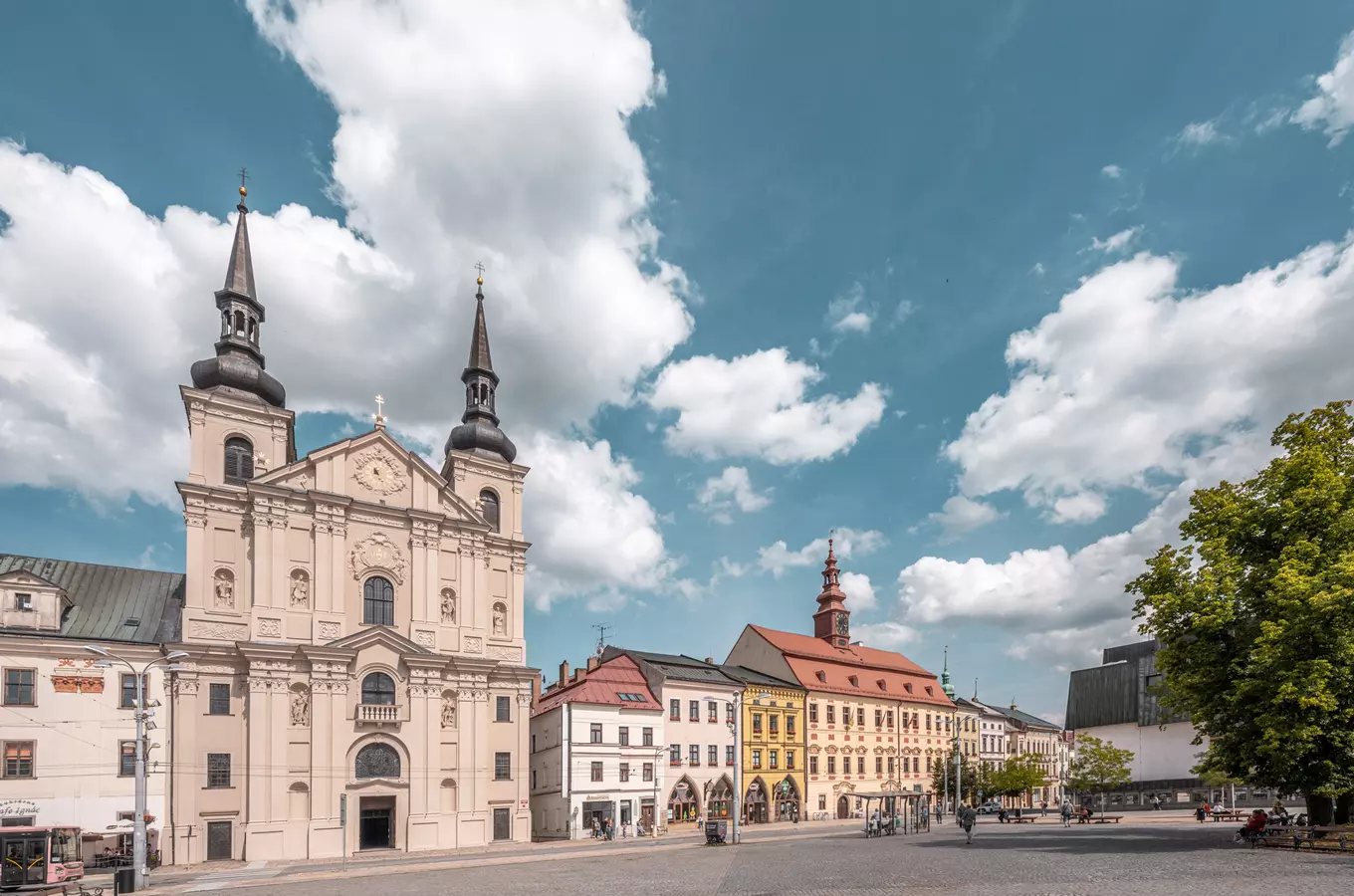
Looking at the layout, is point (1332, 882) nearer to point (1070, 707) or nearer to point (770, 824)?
point (770, 824)

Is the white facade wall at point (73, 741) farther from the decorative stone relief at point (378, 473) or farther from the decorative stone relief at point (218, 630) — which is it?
the decorative stone relief at point (378, 473)

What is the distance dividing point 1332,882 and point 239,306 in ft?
166

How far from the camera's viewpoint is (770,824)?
59.2 meters

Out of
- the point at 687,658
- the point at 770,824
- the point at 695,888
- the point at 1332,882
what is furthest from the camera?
the point at 687,658

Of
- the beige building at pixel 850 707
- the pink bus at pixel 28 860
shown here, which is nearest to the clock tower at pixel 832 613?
the beige building at pixel 850 707

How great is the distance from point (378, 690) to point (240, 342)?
65.8 ft

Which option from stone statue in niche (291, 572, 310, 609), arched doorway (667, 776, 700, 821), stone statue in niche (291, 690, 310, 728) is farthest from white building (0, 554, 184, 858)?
arched doorway (667, 776, 700, 821)

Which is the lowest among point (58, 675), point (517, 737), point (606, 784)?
point (606, 784)

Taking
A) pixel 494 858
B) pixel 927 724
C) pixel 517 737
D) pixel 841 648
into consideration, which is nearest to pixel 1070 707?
pixel 927 724

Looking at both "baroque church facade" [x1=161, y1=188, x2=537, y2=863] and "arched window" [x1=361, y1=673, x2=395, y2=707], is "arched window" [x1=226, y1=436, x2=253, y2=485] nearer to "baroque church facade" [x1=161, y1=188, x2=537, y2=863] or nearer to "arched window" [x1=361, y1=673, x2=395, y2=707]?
"baroque church facade" [x1=161, y1=188, x2=537, y2=863]

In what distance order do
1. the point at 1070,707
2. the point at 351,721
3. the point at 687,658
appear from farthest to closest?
the point at 1070,707 < the point at 687,658 < the point at 351,721

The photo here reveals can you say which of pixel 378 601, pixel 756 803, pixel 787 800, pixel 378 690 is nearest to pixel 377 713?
pixel 378 690

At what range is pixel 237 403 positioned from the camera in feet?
142

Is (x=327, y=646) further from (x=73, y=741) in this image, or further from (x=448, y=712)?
(x=73, y=741)
